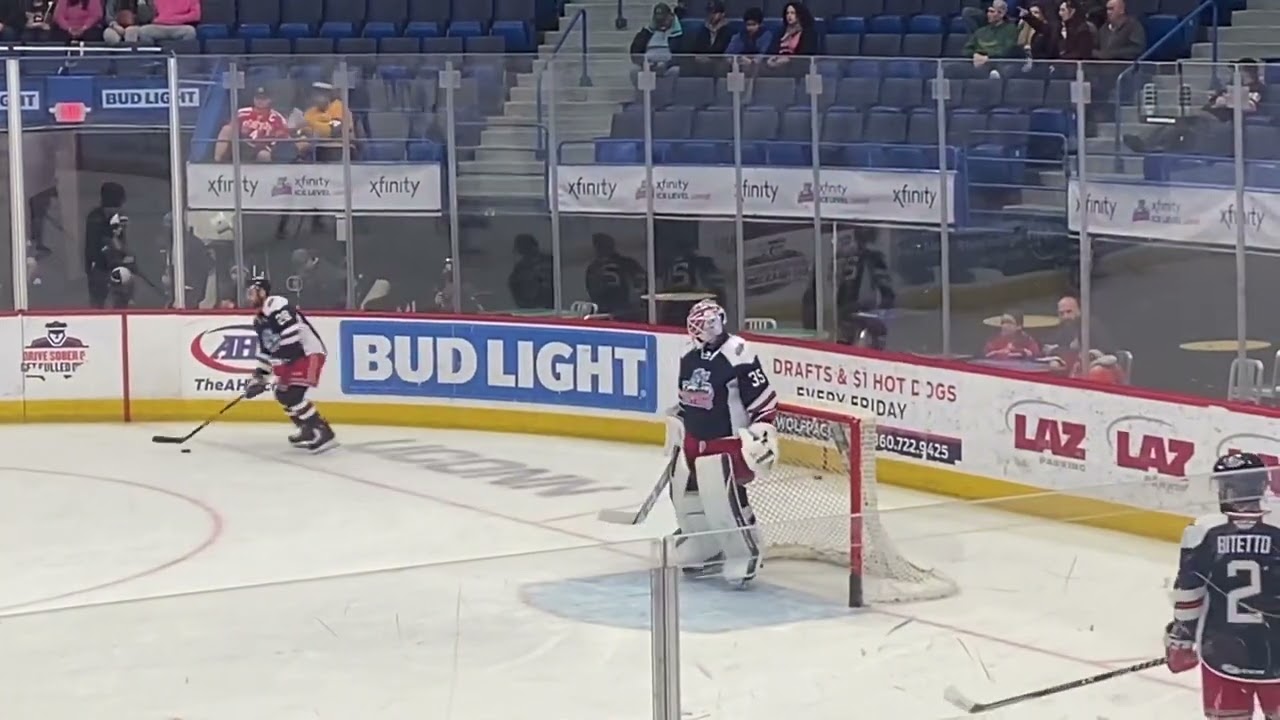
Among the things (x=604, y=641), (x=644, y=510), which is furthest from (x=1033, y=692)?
(x=644, y=510)

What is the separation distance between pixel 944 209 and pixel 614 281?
243 centimetres

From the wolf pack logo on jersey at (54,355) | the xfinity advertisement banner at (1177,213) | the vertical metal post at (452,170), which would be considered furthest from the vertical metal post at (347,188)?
the xfinity advertisement banner at (1177,213)

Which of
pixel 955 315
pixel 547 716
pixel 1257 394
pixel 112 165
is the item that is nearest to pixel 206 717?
pixel 547 716

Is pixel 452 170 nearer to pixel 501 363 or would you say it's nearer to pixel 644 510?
pixel 501 363

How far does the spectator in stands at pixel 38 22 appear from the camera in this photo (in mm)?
16359

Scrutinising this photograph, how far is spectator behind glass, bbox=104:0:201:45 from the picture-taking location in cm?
1627

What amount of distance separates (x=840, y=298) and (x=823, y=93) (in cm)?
112

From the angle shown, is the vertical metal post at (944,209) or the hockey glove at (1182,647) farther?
the vertical metal post at (944,209)

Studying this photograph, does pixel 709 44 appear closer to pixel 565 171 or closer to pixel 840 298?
pixel 565 171

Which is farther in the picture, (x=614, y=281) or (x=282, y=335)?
(x=614, y=281)

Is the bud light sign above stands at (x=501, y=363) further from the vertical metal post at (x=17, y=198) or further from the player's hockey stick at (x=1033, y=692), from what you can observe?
the player's hockey stick at (x=1033, y=692)

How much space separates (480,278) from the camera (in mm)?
13141

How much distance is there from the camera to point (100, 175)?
13789 millimetres

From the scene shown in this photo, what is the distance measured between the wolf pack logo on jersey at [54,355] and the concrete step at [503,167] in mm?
2801
